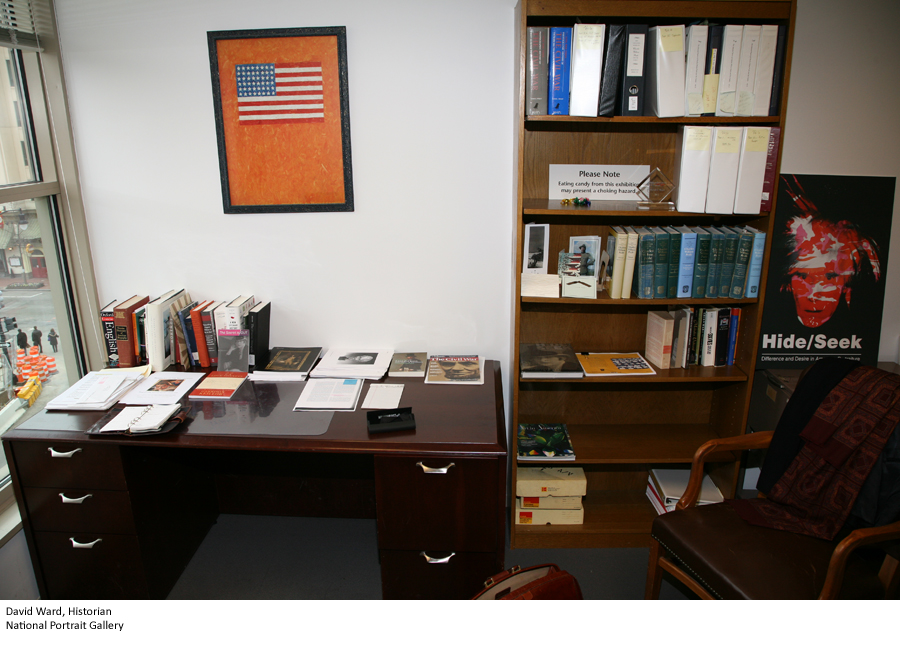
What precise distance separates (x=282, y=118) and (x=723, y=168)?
1.67m

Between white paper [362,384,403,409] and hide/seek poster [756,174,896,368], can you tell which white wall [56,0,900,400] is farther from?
white paper [362,384,403,409]

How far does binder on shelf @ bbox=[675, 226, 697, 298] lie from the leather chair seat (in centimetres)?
79

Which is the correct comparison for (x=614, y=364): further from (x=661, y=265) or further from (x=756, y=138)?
(x=756, y=138)

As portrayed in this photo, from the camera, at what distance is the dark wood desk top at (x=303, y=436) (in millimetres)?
1798

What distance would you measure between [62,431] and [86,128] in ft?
4.17

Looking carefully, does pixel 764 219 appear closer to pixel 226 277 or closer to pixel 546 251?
pixel 546 251

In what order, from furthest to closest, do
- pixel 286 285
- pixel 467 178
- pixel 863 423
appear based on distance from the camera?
1. pixel 286 285
2. pixel 467 178
3. pixel 863 423

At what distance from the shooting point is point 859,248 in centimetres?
229

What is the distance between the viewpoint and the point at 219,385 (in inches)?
85.2

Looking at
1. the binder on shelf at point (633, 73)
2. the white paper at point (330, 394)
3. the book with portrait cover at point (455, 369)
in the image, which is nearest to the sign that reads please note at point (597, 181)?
the binder on shelf at point (633, 73)

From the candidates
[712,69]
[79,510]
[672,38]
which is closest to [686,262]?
[712,69]

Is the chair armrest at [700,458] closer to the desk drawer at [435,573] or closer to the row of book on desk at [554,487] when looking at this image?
the row of book on desk at [554,487]

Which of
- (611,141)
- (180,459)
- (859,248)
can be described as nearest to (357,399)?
(180,459)

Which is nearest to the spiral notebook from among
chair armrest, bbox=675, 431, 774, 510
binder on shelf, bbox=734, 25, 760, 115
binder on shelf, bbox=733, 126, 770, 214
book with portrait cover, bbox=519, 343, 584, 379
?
book with portrait cover, bbox=519, 343, 584, 379
